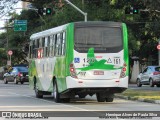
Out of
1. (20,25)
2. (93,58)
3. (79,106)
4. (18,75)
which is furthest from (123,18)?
(79,106)

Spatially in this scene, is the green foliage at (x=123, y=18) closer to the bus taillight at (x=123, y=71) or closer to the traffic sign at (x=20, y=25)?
the traffic sign at (x=20, y=25)

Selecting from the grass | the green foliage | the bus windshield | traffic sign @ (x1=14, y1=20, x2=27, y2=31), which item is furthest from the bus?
traffic sign @ (x1=14, y1=20, x2=27, y2=31)

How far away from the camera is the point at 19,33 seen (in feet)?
255

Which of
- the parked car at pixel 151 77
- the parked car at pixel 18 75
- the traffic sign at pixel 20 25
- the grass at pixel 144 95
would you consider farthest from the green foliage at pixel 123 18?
the grass at pixel 144 95

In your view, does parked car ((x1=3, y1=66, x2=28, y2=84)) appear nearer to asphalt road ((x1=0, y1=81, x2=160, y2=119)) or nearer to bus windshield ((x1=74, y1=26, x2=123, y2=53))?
asphalt road ((x1=0, y1=81, x2=160, y2=119))

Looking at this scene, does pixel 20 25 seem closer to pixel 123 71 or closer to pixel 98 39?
pixel 98 39

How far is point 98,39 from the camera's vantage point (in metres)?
22.2

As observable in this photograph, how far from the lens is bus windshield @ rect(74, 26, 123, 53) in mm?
22031

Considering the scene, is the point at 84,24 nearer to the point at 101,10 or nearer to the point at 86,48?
the point at 86,48

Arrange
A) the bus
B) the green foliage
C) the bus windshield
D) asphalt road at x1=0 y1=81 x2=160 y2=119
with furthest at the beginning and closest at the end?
the green foliage
the bus windshield
the bus
asphalt road at x1=0 y1=81 x2=160 y2=119

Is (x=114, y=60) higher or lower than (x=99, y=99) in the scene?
higher

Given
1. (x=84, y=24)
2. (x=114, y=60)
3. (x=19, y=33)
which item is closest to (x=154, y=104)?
(x=114, y=60)

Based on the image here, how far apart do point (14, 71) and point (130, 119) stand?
126ft

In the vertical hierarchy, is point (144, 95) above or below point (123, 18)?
below
